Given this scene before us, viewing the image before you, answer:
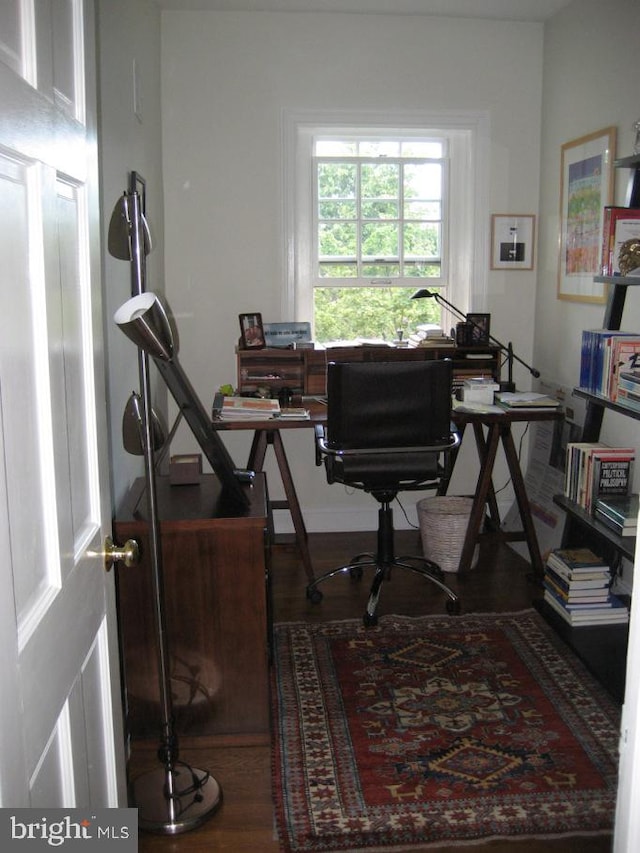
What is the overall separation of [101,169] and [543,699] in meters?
2.16

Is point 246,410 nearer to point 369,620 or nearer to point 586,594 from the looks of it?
point 369,620

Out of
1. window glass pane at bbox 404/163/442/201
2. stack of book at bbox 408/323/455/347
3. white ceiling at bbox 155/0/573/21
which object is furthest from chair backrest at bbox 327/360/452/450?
white ceiling at bbox 155/0/573/21

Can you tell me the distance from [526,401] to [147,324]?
240 centimetres

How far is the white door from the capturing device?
946 millimetres

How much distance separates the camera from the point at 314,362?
13.1ft

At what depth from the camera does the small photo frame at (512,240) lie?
427 centimetres

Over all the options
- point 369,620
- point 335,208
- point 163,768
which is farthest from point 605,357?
point 163,768

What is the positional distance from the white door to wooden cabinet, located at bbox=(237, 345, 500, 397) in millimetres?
2536

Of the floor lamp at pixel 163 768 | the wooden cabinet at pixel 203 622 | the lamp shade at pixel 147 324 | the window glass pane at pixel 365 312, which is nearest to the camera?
the lamp shade at pixel 147 324

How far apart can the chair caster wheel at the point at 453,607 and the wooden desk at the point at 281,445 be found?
0.61m

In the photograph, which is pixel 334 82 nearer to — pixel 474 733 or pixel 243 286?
pixel 243 286

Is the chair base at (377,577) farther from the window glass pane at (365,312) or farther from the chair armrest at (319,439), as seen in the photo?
the window glass pane at (365,312)

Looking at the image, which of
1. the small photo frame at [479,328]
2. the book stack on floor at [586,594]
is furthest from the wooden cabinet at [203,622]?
the small photo frame at [479,328]

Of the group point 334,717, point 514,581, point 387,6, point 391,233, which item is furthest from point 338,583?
point 387,6
